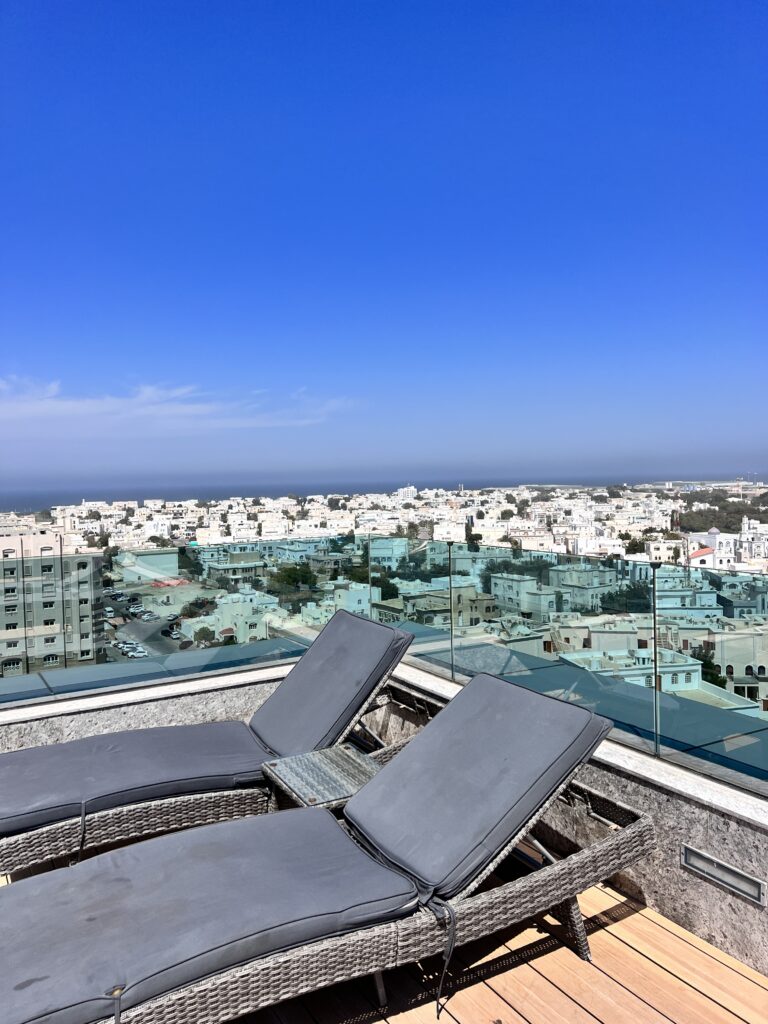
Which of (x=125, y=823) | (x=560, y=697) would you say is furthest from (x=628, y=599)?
(x=125, y=823)

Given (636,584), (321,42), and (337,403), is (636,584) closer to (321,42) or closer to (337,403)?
(321,42)

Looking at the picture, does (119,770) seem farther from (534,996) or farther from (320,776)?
(534,996)

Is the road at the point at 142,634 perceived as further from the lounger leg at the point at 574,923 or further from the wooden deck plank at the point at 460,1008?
Answer: the lounger leg at the point at 574,923

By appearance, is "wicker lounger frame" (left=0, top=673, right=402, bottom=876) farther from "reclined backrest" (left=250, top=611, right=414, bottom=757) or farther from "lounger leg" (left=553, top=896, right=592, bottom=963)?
"lounger leg" (left=553, top=896, right=592, bottom=963)

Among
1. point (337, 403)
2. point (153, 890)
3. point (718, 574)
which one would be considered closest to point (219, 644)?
point (153, 890)

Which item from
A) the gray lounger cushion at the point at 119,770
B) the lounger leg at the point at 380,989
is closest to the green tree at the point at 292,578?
the gray lounger cushion at the point at 119,770

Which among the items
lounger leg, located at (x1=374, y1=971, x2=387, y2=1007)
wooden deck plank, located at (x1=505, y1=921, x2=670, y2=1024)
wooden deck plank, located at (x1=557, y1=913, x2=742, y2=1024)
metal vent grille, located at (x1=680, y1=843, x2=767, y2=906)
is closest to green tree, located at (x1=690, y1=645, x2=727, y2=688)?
metal vent grille, located at (x1=680, y1=843, x2=767, y2=906)
